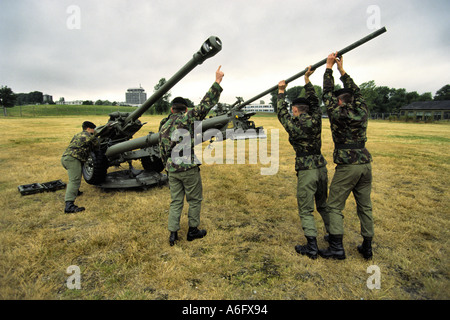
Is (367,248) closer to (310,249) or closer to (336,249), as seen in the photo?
(336,249)

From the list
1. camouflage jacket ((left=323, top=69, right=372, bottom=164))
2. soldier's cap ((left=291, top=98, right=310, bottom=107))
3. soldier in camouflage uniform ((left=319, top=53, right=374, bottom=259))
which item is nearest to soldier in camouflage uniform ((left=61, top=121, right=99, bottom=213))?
soldier's cap ((left=291, top=98, right=310, bottom=107))

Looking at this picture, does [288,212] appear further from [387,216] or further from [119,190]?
[119,190]

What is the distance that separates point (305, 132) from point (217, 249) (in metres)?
2.10

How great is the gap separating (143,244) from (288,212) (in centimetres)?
283

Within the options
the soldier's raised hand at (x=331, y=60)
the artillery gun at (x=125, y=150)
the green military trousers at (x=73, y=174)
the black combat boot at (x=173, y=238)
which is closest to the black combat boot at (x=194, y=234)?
the black combat boot at (x=173, y=238)

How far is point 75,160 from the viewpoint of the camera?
531cm

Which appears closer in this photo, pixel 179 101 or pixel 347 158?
pixel 347 158

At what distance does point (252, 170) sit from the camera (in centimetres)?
855

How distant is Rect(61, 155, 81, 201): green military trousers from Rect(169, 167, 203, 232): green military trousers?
2.64 m

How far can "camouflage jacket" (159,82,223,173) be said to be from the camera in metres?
3.62

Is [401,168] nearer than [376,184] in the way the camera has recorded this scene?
No

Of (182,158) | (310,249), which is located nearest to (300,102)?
(182,158)

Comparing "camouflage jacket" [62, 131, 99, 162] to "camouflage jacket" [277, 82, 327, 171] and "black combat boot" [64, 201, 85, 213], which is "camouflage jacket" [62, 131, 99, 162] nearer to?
"black combat boot" [64, 201, 85, 213]
